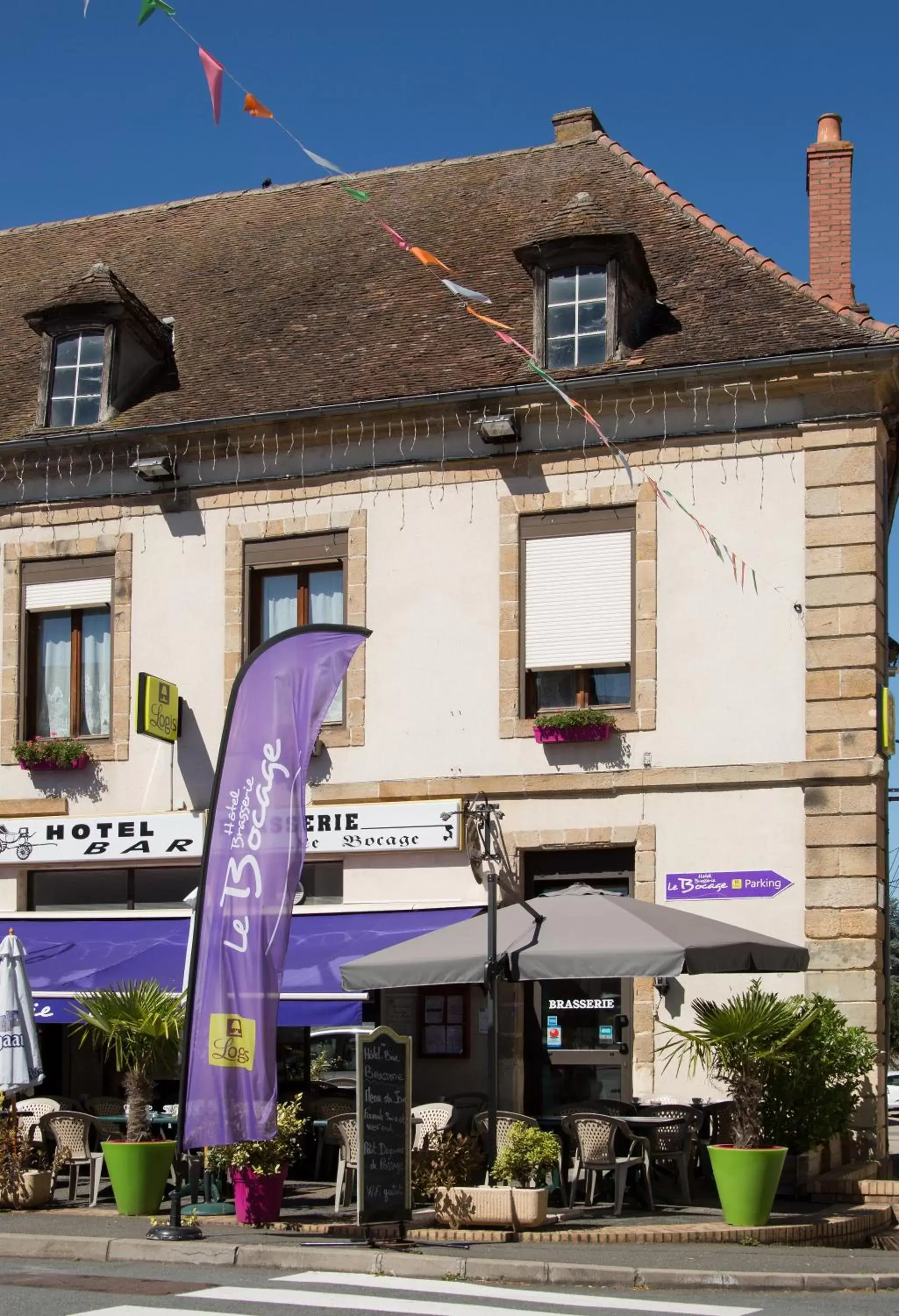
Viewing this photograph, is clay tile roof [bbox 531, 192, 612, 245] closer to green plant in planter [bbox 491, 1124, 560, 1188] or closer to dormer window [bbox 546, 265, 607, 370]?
dormer window [bbox 546, 265, 607, 370]

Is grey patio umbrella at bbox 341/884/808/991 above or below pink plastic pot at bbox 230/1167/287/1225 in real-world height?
above

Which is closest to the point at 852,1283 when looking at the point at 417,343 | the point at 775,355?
the point at 775,355

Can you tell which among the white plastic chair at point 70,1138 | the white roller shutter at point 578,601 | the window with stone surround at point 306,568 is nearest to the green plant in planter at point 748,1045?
the white roller shutter at point 578,601

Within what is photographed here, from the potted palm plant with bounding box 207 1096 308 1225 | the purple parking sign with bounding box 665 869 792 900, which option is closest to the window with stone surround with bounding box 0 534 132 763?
the purple parking sign with bounding box 665 869 792 900

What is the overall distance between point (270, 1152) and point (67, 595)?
→ 24.5ft

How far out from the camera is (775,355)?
1566 cm

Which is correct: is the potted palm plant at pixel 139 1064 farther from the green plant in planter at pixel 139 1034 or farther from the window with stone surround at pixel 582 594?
the window with stone surround at pixel 582 594

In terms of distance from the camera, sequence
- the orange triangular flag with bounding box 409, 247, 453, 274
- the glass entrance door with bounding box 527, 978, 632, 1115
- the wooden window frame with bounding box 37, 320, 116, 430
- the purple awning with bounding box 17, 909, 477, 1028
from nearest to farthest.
Answer: the orange triangular flag with bounding box 409, 247, 453, 274, the purple awning with bounding box 17, 909, 477, 1028, the glass entrance door with bounding box 527, 978, 632, 1115, the wooden window frame with bounding box 37, 320, 116, 430

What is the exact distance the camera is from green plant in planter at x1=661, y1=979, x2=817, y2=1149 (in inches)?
489

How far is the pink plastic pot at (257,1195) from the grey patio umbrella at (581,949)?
1.64 meters

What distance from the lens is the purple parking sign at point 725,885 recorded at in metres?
15.2

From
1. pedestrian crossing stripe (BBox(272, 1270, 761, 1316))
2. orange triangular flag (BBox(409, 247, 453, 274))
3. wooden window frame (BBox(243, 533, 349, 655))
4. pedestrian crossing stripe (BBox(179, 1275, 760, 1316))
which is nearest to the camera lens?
pedestrian crossing stripe (BBox(179, 1275, 760, 1316))

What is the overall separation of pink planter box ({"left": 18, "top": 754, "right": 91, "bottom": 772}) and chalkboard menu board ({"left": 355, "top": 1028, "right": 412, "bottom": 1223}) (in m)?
6.53

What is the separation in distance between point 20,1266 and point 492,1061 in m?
3.51
